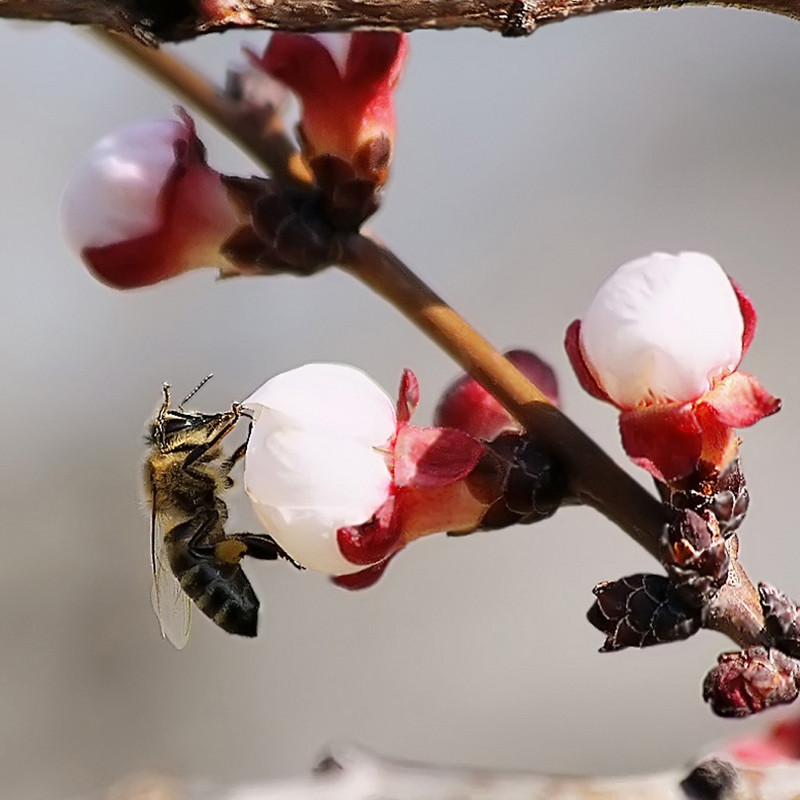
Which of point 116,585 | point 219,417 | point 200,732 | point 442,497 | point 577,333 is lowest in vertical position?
point 200,732

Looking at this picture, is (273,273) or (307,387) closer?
(307,387)

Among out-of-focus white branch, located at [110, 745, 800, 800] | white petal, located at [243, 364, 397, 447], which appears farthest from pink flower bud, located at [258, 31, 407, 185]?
out-of-focus white branch, located at [110, 745, 800, 800]

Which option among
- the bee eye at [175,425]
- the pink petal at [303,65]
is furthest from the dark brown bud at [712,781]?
the pink petal at [303,65]

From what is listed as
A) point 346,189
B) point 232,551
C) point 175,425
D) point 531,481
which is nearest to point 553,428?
point 531,481

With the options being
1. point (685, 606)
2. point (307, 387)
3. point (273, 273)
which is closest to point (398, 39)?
point (273, 273)

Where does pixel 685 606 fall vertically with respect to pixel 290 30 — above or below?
below

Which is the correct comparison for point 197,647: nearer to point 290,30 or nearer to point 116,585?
point 116,585

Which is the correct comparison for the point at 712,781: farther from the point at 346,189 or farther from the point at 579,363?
the point at 346,189
